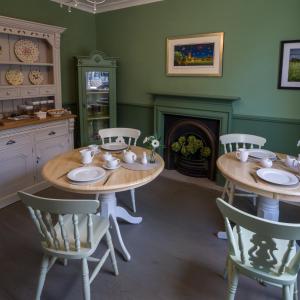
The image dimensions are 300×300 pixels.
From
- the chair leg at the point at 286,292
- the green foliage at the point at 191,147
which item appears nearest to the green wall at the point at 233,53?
the green foliage at the point at 191,147

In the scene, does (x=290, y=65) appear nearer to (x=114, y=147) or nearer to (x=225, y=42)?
(x=225, y=42)

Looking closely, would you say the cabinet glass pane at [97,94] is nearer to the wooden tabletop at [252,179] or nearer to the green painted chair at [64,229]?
the wooden tabletop at [252,179]

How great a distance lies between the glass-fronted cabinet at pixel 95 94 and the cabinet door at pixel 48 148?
0.60 metres

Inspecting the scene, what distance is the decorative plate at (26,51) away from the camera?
11.4ft

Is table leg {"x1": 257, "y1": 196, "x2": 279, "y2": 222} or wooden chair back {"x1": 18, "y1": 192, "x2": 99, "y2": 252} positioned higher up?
wooden chair back {"x1": 18, "y1": 192, "x2": 99, "y2": 252}

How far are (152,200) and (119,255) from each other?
1.08 meters

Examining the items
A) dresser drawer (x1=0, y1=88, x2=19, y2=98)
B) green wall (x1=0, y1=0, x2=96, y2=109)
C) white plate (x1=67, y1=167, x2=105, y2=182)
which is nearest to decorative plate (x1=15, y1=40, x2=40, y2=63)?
green wall (x1=0, y1=0, x2=96, y2=109)

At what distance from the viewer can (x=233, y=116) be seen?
3588 mm

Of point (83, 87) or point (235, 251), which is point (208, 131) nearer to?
point (83, 87)

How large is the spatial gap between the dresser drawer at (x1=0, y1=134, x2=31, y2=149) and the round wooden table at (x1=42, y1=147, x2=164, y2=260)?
0.97 m

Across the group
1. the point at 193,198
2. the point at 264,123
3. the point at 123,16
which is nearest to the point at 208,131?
the point at 264,123

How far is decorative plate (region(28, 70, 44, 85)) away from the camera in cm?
368

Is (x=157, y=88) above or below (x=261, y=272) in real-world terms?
above

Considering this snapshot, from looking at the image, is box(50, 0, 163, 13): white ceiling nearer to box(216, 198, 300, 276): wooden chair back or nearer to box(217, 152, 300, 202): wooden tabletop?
box(217, 152, 300, 202): wooden tabletop
